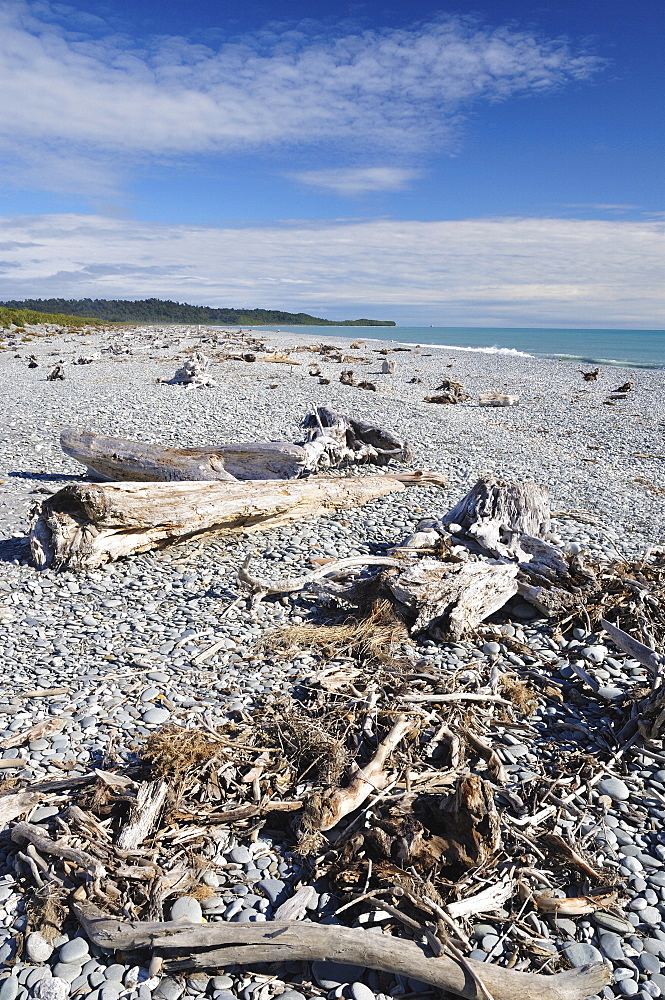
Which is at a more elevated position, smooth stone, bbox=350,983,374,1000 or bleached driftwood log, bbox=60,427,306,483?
bleached driftwood log, bbox=60,427,306,483

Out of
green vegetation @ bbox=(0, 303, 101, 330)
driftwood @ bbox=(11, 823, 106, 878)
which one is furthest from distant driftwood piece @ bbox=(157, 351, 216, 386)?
green vegetation @ bbox=(0, 303, 101, 330)

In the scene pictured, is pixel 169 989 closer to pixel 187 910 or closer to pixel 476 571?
pixel 187 910

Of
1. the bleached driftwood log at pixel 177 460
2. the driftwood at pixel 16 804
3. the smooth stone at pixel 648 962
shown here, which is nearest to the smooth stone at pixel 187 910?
the driftwood at pixel 16 804

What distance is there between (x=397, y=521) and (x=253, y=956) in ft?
21.2

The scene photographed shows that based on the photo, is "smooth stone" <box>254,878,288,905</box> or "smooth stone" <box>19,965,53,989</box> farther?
"smooth stone" <box>254,878,288,905</box>

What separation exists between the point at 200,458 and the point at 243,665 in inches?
190

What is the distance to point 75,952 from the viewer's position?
2875 millimetres

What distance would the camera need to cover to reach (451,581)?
593 centimetres

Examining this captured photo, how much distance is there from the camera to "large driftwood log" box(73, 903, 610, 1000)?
2732mm

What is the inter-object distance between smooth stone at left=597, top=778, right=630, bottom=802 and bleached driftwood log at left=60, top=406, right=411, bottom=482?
6546mm

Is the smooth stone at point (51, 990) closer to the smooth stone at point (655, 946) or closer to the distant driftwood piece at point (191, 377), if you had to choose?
the smooth stone at point (655, 946)

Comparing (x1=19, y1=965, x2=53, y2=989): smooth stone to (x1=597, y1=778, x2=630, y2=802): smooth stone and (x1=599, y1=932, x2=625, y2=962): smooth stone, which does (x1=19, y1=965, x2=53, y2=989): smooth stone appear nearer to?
(x1=599, y1=932, x2=625, y2=962): smooth stone

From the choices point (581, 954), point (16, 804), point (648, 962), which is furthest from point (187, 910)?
point (648, 962)

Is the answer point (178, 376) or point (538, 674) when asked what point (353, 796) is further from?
point (178, 376)
